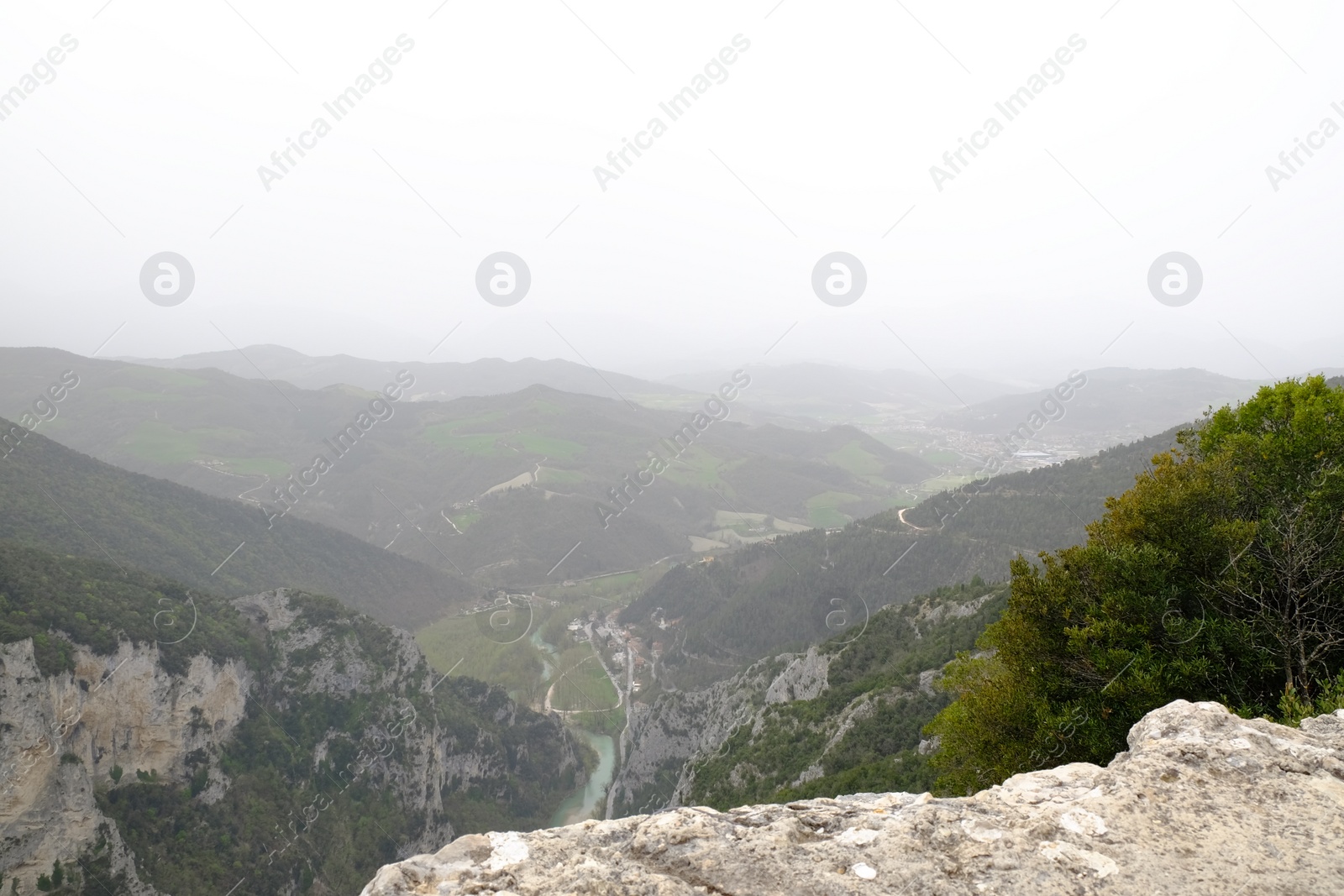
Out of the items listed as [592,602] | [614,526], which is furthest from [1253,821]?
[614,526]

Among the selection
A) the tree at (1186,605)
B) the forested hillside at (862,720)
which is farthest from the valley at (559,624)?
the tree at (1186,605)

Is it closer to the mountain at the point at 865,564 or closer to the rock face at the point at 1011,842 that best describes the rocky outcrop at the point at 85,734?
the rock face at the point at 1011,842

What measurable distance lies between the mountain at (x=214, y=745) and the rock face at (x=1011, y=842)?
46.7 meters

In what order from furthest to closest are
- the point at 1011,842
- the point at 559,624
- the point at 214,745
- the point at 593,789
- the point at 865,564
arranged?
the point at 559,624 < the point at 865,564 < the point at 593,789 < the point at 214,745 < the point at 1011,842

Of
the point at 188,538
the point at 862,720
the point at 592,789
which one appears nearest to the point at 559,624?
the point at 592,789

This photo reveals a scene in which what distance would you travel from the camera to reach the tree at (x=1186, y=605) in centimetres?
1324

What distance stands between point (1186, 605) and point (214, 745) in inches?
2496

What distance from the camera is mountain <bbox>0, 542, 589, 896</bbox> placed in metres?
36.3

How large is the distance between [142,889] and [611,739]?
193 feet

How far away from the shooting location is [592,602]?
13325cm

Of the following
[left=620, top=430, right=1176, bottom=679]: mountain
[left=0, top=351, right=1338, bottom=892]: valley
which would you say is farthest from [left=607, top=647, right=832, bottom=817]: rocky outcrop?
[left=620, top=430, right=1176, bottom=679]: mountain

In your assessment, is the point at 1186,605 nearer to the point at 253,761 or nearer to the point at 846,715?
the point at 846,715

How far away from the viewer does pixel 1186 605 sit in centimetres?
1480

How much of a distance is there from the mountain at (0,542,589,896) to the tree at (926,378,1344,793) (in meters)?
50.1
